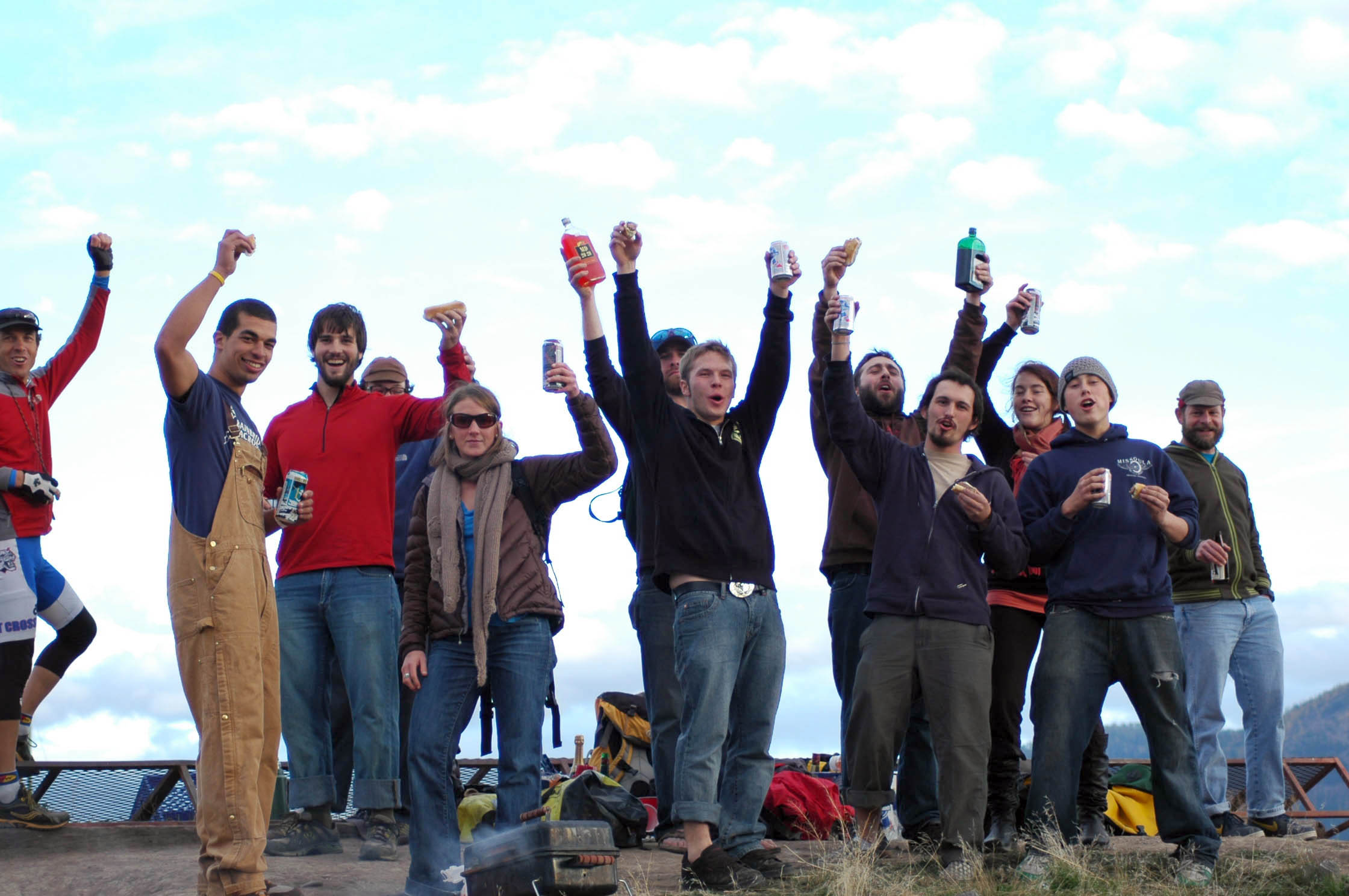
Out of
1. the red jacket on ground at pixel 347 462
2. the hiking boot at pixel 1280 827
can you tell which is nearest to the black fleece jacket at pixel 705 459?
the red jacket on ground at pixel 347 462

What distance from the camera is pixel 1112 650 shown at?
5129mm

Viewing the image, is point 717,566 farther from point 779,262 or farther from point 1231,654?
point 1231,654

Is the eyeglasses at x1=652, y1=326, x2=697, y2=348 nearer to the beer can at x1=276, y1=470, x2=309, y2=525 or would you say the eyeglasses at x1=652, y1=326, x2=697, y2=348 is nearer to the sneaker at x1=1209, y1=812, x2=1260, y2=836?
the beer can at x1=276, y1=470, x2=309, y2=525

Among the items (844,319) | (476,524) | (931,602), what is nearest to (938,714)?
(931,602)

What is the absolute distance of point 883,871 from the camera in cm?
480

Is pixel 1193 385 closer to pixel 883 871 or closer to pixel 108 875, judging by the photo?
pixel 883 871

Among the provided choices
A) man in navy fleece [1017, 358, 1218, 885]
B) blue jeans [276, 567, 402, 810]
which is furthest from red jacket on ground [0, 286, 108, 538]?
man in navy fleece [1017, 358, 1218, 885]

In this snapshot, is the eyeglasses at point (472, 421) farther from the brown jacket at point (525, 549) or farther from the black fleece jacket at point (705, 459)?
the black fleece jacket at point (705, 459)

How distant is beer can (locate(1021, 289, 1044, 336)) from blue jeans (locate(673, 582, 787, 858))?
7.54ft

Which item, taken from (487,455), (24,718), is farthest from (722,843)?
(24,718)

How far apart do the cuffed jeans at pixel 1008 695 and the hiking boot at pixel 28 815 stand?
14.8 feet

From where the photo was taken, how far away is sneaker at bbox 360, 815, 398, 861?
17.6 ft

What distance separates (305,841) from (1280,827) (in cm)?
504

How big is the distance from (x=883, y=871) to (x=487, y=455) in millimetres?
2272
